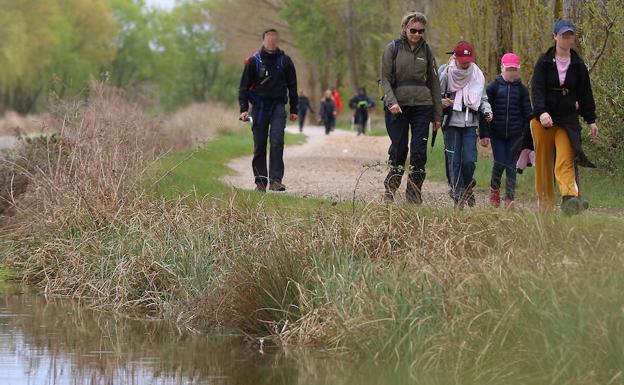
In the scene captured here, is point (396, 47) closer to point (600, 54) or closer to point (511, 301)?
point (600, 54)

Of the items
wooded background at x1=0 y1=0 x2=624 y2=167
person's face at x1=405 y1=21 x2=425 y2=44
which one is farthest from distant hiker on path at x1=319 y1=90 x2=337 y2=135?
person's face at x1=405 y1=21 x2=425 y2=44

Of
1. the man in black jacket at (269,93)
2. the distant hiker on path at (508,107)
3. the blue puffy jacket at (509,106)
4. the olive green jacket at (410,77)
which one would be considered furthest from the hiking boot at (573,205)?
the man in black jacket at (269,93)

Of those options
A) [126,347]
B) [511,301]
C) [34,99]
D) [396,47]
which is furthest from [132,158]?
[34,99]

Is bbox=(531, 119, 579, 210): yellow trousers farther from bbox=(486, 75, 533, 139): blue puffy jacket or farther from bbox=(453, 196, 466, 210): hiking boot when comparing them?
bbox=(486, 75, 533, 139): blue puffy jacket

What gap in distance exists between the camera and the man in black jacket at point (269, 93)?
16.6 meters

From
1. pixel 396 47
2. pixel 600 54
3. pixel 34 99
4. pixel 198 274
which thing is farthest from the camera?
pixel 34 99

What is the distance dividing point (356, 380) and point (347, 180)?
1268 centimetres

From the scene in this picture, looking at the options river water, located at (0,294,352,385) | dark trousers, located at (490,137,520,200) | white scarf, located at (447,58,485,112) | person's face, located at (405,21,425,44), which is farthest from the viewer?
dark trousers, located at (490,137,520,200)

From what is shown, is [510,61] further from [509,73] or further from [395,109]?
[395,109]

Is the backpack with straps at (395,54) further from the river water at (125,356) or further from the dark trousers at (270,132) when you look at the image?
the river water at (125,356)

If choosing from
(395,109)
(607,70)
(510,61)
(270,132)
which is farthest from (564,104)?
(607,70)

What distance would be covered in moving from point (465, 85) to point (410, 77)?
2.41ft

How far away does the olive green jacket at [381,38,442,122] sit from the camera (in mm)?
14281

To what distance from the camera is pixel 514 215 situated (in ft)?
34.6
